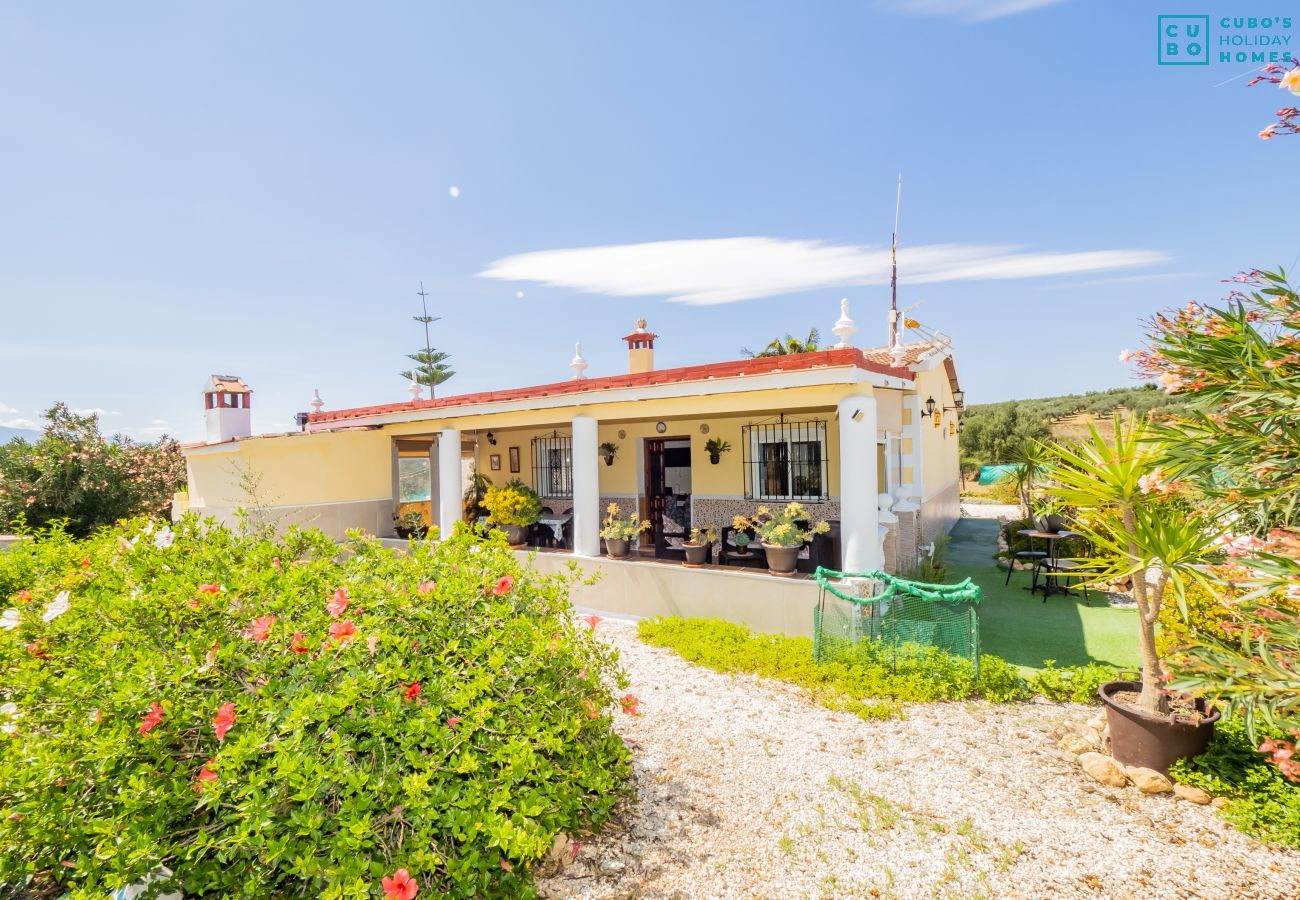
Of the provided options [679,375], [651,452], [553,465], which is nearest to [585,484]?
[679,375]

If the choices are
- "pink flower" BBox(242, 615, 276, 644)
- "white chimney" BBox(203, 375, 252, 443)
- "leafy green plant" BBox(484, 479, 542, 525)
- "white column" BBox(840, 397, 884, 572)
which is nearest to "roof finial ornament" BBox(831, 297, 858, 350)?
"white column" BBox(840, 397, 884, 572)

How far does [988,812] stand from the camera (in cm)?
376

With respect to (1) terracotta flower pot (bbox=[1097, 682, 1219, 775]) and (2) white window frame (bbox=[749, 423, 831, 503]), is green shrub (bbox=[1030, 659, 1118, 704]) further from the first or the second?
(2) white window frame (bbox=[749, 423, 831, 503])

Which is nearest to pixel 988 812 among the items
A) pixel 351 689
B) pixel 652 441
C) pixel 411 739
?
pixel 411 739

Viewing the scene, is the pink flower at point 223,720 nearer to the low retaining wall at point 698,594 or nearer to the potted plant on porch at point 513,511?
the low retaining wall at point 698,594

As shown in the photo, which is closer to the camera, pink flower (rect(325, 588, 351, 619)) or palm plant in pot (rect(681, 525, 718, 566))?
pink flower (rect(325, 588, 351, 619))

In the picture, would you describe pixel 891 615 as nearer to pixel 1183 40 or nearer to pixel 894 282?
pixel 1183 40

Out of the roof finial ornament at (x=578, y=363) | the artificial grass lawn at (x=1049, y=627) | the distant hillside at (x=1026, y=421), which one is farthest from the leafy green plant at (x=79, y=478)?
the distant hillside at (x=1026, y=421)

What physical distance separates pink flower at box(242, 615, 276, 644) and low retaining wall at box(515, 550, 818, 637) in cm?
372

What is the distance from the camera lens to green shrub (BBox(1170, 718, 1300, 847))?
11.5 ft

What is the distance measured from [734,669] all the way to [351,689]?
4923 mm

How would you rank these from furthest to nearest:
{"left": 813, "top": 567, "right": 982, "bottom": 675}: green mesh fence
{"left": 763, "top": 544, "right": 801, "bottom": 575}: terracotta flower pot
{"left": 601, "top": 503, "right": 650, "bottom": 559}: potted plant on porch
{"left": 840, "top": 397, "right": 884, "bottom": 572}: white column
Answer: {"left": 601, "top": 503, "right": 650, "bottom": 559}: potted plant on porch → {"left": 763, "top": 544, "right": 801, "bottom": 575}: terracotta flower pot → {"left": 840, "top": 397, "right": 884, "bottom": 572}: white column → {"left": 813, "top": 567, "right": 982, "bottom": 675}: green mesh fence

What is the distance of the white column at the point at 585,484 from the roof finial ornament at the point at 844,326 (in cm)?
411

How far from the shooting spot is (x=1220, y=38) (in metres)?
5.37
